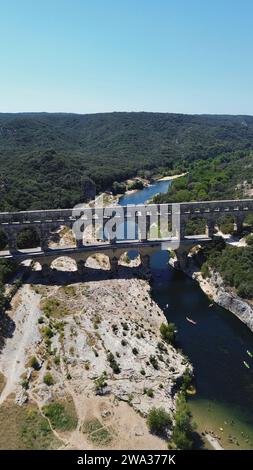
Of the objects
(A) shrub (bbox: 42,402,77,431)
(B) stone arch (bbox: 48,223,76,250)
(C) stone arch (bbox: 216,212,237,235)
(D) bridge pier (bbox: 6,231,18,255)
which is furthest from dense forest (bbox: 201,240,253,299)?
(D) bridge pier (bbox: 6,231,18,255)

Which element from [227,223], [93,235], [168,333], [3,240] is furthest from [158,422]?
[93,235]

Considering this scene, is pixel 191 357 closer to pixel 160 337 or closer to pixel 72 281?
pixel 160 337

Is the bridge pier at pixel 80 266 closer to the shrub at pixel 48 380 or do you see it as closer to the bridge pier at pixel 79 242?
the bridge pier at pixel 79 242

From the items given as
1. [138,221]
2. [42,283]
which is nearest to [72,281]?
[42,283]

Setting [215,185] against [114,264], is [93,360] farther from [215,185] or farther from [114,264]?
[215,185]
